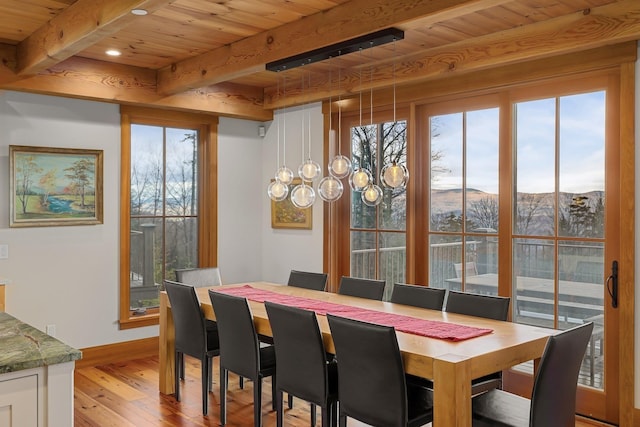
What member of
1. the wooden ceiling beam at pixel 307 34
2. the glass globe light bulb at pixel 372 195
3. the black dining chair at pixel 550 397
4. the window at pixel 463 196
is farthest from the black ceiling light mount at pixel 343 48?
the black dining chair at pixel 550 397

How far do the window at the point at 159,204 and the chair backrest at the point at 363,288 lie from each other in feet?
6.30

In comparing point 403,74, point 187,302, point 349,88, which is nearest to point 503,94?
point 403,74

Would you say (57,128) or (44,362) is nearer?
(44,362)

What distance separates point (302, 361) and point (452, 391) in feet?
3.05

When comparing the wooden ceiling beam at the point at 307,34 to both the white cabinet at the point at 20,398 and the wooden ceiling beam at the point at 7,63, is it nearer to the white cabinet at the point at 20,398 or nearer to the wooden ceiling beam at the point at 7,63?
the wooden ceiling beam at the point at 7,63

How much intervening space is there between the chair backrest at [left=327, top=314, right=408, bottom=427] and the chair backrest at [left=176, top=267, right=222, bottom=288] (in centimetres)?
231

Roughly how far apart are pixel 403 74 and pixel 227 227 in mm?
2456

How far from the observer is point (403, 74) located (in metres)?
4.59

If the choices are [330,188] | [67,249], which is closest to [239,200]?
[67,249]

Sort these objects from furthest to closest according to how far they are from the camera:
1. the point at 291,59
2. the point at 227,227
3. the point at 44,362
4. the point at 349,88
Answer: the point at 227,227 < the point at 349,88 < the point at 291,59 < the point at 44,362

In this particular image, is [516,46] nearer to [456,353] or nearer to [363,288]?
[363,288]

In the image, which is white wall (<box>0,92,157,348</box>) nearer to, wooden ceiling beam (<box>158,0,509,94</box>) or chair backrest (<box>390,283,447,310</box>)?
wooden ceiling beam (<box>158,0,509,94</box>)

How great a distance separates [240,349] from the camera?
357 cm

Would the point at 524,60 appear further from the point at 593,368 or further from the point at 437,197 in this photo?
the point at 593,368
